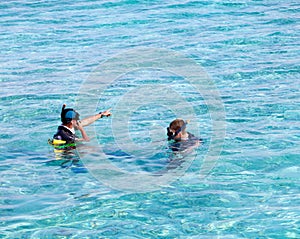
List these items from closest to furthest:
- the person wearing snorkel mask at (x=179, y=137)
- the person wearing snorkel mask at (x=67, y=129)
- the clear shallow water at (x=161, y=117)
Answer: the clear shallow water at (x=161, y=117), the person wearing snorkel mask at (x=179, y=137), the person wearing snorkel mask at (x=67, y=129)

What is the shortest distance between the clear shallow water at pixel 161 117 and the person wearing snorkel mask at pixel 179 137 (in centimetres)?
Result: 22

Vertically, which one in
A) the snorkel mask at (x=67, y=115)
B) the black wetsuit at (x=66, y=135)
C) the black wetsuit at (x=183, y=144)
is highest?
the snorkel mask at (x=67, y=115)

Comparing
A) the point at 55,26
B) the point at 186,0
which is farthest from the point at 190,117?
the point at 186,0

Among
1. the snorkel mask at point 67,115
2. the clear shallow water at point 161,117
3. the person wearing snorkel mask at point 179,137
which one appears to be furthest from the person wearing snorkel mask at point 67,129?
the person wearing snorkel mask at point 179,137

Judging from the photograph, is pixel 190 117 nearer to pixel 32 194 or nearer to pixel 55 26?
pixel 32 194

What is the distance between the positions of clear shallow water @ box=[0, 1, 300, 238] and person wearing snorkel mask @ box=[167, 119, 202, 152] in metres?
0.22

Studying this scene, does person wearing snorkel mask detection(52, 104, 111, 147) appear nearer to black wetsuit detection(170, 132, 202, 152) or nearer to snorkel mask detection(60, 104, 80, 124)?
snorkel mask detection(60, 104, 80, 124)

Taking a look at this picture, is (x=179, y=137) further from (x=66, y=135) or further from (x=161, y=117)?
(x=161, y=117)

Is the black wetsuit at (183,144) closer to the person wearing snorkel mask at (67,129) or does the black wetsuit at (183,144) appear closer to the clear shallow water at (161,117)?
the clear shallow water at (161,117)

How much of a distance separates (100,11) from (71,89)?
27.8ft

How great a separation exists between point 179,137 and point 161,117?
6.59ft

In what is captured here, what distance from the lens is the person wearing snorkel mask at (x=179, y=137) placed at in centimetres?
910

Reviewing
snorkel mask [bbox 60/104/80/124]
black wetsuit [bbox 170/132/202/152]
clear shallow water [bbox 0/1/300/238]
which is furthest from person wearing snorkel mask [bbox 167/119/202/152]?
snorkel mask [bbox 60/104/80/124]

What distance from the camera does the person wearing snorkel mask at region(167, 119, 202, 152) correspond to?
358 inches
